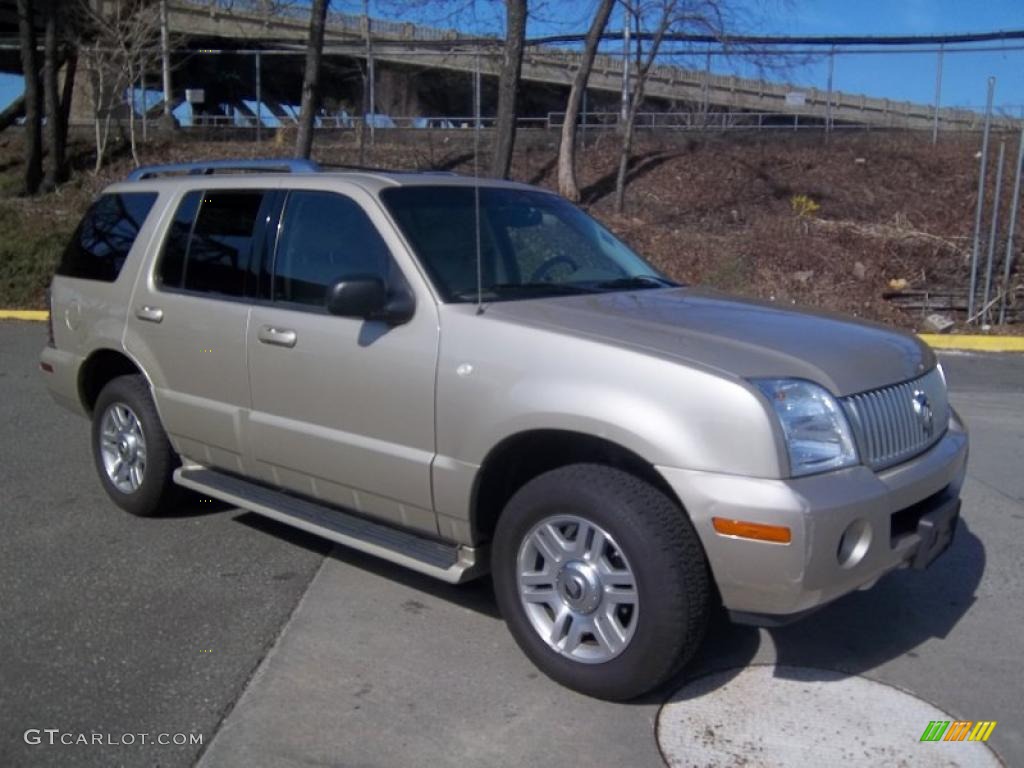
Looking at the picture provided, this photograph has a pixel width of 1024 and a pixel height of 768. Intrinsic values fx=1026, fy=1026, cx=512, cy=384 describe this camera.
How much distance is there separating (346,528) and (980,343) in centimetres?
1016

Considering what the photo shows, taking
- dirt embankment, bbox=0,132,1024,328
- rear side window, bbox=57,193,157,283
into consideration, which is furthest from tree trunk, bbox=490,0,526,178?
rear side window, bbox=57,193,157,283

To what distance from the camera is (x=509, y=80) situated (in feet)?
46.9

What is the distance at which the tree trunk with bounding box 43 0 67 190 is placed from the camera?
18.9 m

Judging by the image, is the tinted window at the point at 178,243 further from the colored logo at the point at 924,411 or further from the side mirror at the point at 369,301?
the colored logo at the point at 924,411

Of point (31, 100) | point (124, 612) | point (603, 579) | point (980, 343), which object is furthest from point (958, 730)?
point (31, 100)

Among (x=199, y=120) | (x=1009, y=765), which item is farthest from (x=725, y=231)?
(x=199, y=120)

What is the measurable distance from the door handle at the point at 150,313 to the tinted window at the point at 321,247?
874 millimetres

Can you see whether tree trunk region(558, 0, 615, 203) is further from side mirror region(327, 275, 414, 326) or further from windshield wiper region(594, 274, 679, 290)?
side mirror region(327, 275, 414, 326)

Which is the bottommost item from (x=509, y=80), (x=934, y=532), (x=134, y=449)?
(x=134, y=449)

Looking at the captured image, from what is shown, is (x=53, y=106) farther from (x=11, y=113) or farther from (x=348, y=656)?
(x=348, y=656)

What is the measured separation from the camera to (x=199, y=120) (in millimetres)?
26609

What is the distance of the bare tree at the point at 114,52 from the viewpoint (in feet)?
66.1

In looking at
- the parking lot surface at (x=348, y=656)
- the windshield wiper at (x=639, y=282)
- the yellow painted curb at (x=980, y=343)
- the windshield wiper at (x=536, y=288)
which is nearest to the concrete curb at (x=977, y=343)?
the yellow painted curb at (x=980, y=343)

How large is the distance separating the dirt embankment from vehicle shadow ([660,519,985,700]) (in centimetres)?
904
